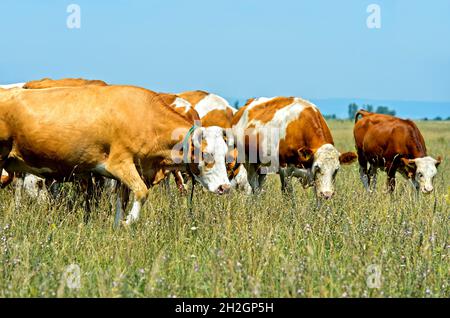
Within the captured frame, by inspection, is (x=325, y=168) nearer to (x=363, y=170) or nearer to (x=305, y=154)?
(x=305, y=154)

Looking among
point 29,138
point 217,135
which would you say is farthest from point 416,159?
point 29,138

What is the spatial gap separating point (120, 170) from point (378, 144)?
761 centimetres

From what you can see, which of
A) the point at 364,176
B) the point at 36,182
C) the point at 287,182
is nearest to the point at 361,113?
the point at 364,176

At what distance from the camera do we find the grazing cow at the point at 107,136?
828 centimetres

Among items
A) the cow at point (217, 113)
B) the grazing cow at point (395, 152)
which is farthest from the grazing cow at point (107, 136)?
the grazing cow at point (395, 152)

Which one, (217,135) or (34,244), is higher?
(217,135)

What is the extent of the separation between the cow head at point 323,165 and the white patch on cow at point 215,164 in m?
2.07

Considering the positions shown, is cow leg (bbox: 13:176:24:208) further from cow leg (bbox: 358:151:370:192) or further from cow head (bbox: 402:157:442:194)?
cow leg (bbox: 358:151:370:192)

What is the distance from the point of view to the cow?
13.4 metres

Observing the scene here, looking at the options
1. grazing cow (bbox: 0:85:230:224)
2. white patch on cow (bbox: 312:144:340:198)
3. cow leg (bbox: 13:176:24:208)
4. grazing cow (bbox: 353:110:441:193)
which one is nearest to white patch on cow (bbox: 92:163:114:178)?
grazing cow (bbox: 0:85:230:224)

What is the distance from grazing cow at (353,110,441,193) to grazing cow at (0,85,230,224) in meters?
4.71

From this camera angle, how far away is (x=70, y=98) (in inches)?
337
